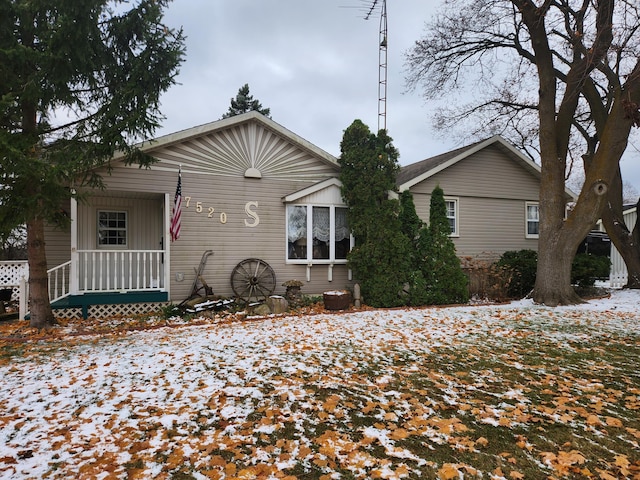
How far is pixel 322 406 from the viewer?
3443mm

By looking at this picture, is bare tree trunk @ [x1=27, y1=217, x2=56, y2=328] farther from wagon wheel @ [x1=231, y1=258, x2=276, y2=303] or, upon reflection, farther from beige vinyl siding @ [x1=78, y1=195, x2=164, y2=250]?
wagon wheel @ [x1=231, y1=258, x2=276, y2=303]

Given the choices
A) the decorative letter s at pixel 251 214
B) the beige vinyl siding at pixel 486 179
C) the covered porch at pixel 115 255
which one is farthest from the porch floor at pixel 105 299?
the beige vinyl siding at pixel 486 179

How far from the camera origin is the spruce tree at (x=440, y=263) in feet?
32.2

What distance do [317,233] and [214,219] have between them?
2.88 m

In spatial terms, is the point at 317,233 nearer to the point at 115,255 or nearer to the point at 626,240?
the point at 115,255

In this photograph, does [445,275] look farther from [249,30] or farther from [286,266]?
[249,30]

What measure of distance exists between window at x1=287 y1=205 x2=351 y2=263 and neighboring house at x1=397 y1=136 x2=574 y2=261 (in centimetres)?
285

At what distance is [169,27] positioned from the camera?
22.9 ft

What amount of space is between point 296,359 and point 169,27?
6533 millimetres

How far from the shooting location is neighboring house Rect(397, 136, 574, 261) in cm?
1230

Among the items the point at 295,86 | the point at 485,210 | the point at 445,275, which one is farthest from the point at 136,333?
the point at 295,86

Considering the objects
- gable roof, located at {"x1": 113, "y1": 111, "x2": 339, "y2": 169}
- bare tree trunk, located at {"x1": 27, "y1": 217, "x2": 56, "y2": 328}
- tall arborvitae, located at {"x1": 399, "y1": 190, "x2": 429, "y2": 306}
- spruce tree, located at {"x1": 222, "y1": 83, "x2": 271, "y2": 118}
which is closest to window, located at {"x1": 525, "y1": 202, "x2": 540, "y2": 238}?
tall arborvitae, located at {"x1": 399, "y1": 190, "x2": 429, "y2": 306}

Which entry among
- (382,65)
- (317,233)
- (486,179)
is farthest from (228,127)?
(486,179)

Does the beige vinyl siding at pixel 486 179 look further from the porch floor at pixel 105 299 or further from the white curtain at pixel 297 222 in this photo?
the porch floor at pixel 105 299
